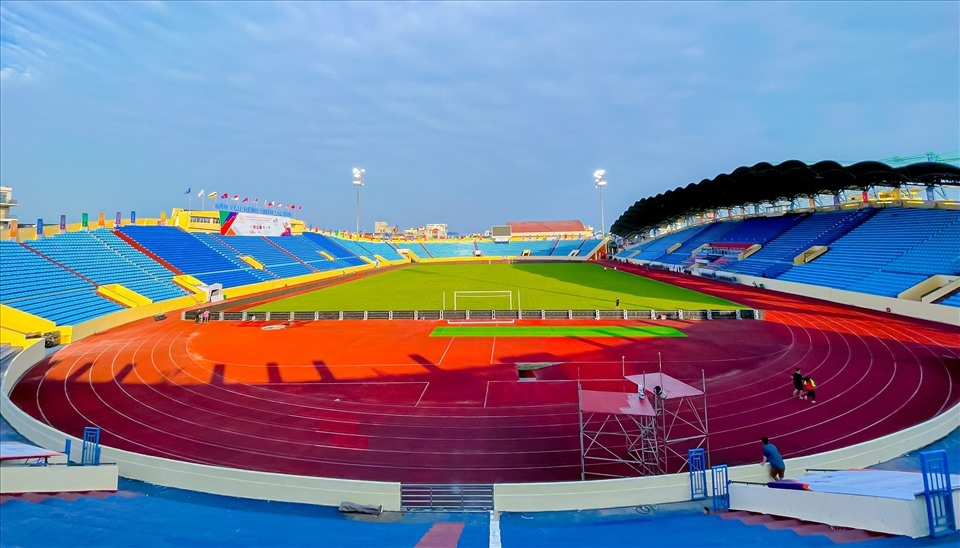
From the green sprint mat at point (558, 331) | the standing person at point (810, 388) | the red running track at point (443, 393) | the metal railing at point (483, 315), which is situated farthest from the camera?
the metal railing at point (483, 315)

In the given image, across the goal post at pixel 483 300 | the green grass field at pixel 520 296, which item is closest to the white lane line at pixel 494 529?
the goal post at pixel 483 300

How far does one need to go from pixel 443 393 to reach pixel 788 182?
1685 inches

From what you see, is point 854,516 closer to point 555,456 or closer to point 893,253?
point 555,456

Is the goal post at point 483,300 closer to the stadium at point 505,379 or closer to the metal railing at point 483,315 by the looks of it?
the stadium at point 505,379

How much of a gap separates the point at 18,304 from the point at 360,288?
2499 cm

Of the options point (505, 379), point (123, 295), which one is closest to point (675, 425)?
point (505, 379)

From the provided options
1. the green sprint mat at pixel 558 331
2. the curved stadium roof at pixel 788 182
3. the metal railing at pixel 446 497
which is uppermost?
the curved stadium roof at pixel 788 182

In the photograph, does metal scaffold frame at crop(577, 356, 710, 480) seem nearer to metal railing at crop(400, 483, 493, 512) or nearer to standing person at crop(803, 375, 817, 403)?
metal railing at crop(400, 483, 493, 512)

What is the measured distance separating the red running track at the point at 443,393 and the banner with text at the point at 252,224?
109ft

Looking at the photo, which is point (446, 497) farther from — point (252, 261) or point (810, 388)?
point (252, 261)

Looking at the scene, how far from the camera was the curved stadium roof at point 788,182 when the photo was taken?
30922 millimetres

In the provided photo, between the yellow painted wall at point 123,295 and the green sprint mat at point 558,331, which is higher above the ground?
the yellow painted wall at point 123,295

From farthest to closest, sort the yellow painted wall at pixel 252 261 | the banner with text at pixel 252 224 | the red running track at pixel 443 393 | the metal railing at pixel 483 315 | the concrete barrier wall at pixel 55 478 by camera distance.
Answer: the banner with text at pixel 252 224, the yellow painted wall at pixel 252 261, the metal railing at pixel 483 315, the red running track at pixel 443 393, the concrete barrier wall at pixel 55 478

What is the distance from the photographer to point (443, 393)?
554 inches
